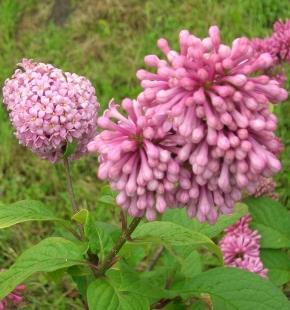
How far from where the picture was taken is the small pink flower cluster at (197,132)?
5.61 ft

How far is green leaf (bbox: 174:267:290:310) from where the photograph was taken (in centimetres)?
252

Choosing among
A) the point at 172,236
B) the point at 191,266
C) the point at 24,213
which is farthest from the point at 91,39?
the point at 172,236

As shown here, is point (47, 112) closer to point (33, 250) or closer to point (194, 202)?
point (33, 250)

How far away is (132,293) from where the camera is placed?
2455mm

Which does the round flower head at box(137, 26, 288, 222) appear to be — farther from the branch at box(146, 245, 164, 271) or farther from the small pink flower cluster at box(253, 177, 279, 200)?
the branch at box(146, 245, 164, 271)

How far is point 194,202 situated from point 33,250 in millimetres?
885

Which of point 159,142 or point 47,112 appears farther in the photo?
point 47,112

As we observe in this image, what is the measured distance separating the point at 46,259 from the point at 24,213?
0.73 ft

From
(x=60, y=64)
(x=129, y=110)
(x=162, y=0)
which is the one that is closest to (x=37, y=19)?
(x=60, y=64)

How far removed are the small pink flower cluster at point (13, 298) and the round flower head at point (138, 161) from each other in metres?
1.30

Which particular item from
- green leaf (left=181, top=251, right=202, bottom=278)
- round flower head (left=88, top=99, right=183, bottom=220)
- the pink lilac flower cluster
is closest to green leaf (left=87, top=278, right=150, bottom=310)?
round flower head (left=88, top=99, right=183, bottom=220)

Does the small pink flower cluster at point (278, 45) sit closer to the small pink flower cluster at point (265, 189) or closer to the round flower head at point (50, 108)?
the small pink flower cluster at point (265, 189)

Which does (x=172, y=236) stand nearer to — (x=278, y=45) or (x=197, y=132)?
(x=197, y=132)

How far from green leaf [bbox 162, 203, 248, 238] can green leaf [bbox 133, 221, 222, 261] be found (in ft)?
1.18
